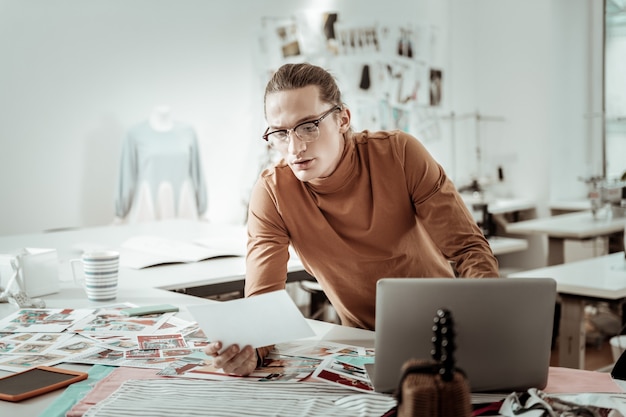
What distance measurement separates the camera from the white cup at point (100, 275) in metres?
2.28

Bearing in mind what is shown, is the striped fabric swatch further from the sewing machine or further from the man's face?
the sewing machine

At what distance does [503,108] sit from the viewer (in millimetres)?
6496

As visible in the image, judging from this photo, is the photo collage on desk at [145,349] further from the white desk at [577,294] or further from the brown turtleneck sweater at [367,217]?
the white desk at [577,294]

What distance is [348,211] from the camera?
2.03 metres

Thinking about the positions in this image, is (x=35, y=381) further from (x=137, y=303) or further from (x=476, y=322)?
(x=476, y=322)

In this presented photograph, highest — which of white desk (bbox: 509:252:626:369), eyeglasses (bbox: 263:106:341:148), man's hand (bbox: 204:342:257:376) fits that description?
eyeglasses (bbox: 263:106:341:148)

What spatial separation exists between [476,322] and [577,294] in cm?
193

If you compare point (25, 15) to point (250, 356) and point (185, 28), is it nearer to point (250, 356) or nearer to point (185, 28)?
point (185, 28)

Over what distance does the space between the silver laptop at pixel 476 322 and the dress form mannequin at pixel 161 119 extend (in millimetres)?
3643

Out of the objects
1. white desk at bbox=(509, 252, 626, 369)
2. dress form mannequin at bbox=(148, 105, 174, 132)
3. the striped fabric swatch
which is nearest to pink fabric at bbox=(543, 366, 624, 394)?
the striped fabric swatch

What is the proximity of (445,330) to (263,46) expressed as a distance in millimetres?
4648

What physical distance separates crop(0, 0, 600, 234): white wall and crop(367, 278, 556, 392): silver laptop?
361 centimetres

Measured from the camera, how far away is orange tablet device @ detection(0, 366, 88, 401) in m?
1.49

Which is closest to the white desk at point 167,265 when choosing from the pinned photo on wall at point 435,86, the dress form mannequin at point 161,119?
the dress form mannequin at point 161,119
